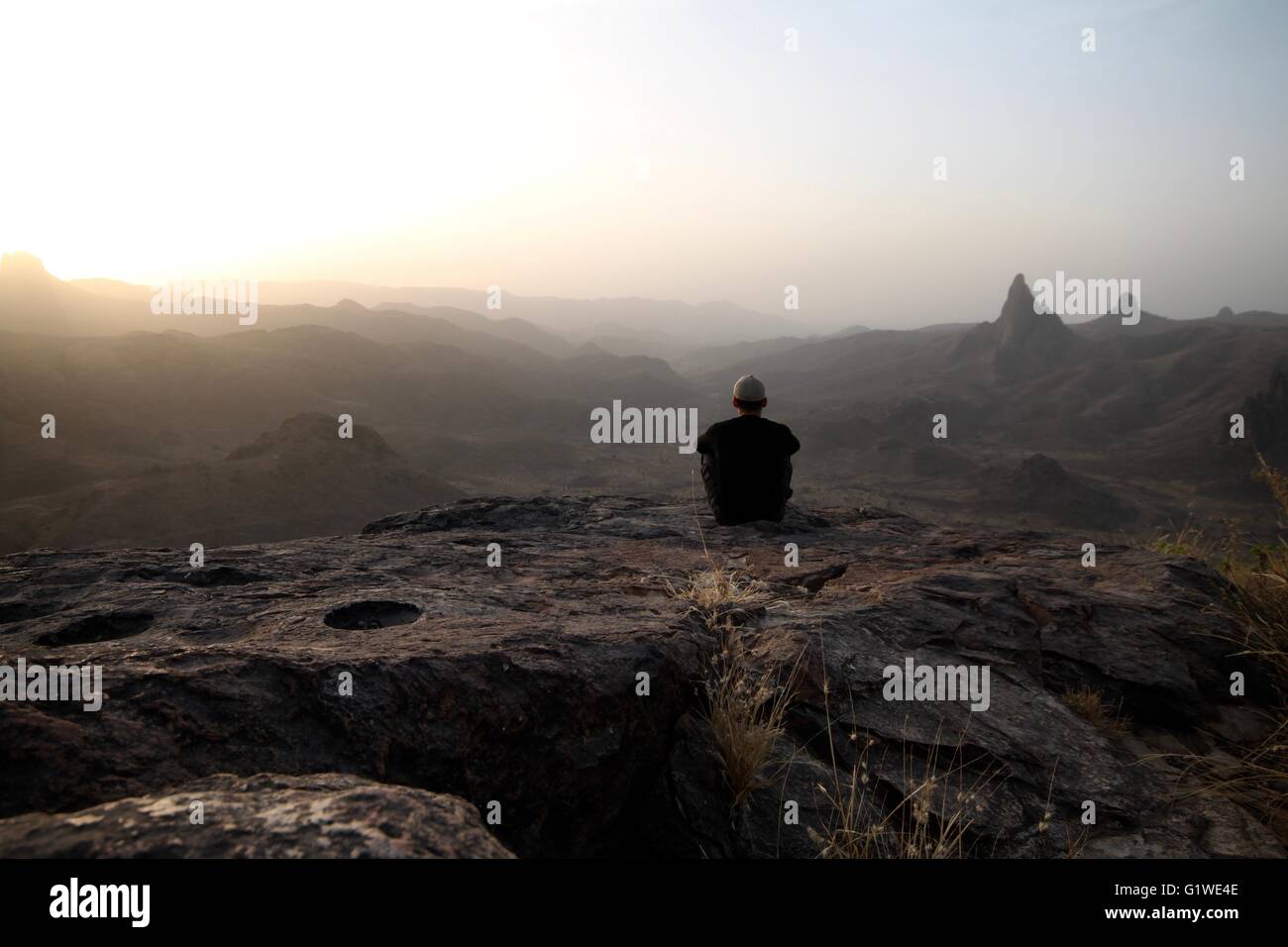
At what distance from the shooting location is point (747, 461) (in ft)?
20.7

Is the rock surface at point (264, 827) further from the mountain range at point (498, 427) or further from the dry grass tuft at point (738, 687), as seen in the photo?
the mountain range at point (498, 427)

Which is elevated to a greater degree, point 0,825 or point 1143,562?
point 0,825

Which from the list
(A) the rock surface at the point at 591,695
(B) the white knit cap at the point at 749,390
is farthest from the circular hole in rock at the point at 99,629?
(B) the white knit cap at the point at 749,390

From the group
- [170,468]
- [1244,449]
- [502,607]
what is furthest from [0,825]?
[1244,449]

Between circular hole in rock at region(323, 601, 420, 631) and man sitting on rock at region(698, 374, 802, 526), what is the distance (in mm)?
2923

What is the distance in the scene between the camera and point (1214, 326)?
211 feet

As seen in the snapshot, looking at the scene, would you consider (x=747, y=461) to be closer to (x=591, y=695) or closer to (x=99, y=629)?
(x=591, y=695)

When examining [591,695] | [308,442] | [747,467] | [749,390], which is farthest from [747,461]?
[308,442]

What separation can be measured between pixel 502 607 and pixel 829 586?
2.38 meters

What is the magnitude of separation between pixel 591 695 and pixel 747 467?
12.0 ft

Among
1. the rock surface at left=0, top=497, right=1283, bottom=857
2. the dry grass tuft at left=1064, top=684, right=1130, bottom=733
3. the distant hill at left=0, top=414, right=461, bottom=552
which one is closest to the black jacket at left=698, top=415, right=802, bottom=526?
the rock surface at left=0, top=497, right=1283, bottom=857

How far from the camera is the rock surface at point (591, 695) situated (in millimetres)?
2461
